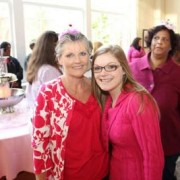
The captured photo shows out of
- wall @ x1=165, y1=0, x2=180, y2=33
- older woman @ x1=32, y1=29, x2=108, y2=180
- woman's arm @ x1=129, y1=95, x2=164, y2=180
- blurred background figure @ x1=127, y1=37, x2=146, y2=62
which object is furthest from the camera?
wall @ x1=165, y1=0, x2=180, y2=33

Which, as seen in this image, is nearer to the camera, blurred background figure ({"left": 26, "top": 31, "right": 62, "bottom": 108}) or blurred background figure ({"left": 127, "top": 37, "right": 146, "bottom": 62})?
blurred background figure ({"left": 26, "top": 31, "right": 62, "bottom": 108})

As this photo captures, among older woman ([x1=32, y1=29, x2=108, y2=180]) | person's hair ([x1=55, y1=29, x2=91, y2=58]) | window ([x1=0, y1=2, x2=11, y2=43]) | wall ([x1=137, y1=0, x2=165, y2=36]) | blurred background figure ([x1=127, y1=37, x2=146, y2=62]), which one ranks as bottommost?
older woman ([x1=32, y1=29, x2=108, y2=180])

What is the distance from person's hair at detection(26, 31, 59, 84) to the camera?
2184 millimetres

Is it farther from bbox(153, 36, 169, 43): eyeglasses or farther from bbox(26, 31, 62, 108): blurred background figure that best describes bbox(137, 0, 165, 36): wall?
bbox(153, 36, 169, 43): eyeglasses

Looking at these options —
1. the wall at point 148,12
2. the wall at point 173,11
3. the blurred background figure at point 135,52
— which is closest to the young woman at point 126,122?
the blurred background figure at point 135,52

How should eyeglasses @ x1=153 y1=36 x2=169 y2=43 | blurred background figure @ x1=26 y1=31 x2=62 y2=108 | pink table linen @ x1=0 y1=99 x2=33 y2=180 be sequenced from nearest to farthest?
pink table linen @ x1=0 y1=99 x2=33 y2=180 → eyeglasses @ x1=153 y1=36 x2=169 y2=43 → blurred background figure @ x1=26 y1=31 x2=62 y2=108

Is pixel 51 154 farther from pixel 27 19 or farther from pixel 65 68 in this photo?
pixel 27 19

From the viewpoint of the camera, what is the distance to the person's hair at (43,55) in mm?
2184

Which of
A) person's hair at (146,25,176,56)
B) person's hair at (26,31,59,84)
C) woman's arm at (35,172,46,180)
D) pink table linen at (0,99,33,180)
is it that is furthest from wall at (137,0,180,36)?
woman's arm at (35,172,46,180)

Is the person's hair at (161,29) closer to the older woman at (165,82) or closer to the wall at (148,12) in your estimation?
the older woman at (165,82)

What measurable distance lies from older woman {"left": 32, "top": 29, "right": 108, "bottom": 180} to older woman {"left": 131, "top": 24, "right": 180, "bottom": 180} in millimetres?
580

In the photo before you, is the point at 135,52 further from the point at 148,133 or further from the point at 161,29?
the point at 148,133

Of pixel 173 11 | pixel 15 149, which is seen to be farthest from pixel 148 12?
pixel 15 149

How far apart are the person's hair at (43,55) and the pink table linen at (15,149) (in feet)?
1.49
